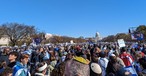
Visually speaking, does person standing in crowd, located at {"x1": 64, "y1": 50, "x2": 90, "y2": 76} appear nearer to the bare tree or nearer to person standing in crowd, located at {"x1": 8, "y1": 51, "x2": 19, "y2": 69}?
person standing in crowd, located at {"x1": 8, "y1": 51, "x2": 19, "y2": 69}

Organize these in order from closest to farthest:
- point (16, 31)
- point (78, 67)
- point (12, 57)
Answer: point (78, 67) < point (12, 57) < point (16, 31)

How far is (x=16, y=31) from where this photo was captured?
306ft

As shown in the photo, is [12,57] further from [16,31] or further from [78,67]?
[16,31]

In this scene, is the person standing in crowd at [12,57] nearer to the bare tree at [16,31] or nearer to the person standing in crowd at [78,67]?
the person standing in crowd at [78,67]

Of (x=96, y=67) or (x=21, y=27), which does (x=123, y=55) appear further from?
(x=21, y=27)

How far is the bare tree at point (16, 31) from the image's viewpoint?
300ft

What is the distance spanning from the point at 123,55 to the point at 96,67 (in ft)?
28.2

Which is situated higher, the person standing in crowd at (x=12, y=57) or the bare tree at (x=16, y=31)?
the bare tree at (x=16, y=31)

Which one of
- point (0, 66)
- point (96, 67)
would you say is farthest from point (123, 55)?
point (96, 67)

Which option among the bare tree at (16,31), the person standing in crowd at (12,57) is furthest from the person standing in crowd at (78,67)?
the bare tree at (16,31)

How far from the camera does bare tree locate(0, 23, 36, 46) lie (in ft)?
300

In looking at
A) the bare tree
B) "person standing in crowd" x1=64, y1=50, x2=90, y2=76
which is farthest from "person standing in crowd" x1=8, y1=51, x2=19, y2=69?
the bare tree

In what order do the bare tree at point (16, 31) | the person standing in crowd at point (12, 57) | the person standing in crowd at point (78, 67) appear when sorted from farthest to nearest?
the bare tree at point (16, 31), the person standing in crowd at point (12, 57), the person standing in crowd at point (78, 67)

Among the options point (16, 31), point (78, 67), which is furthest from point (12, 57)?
point (16, 31)
